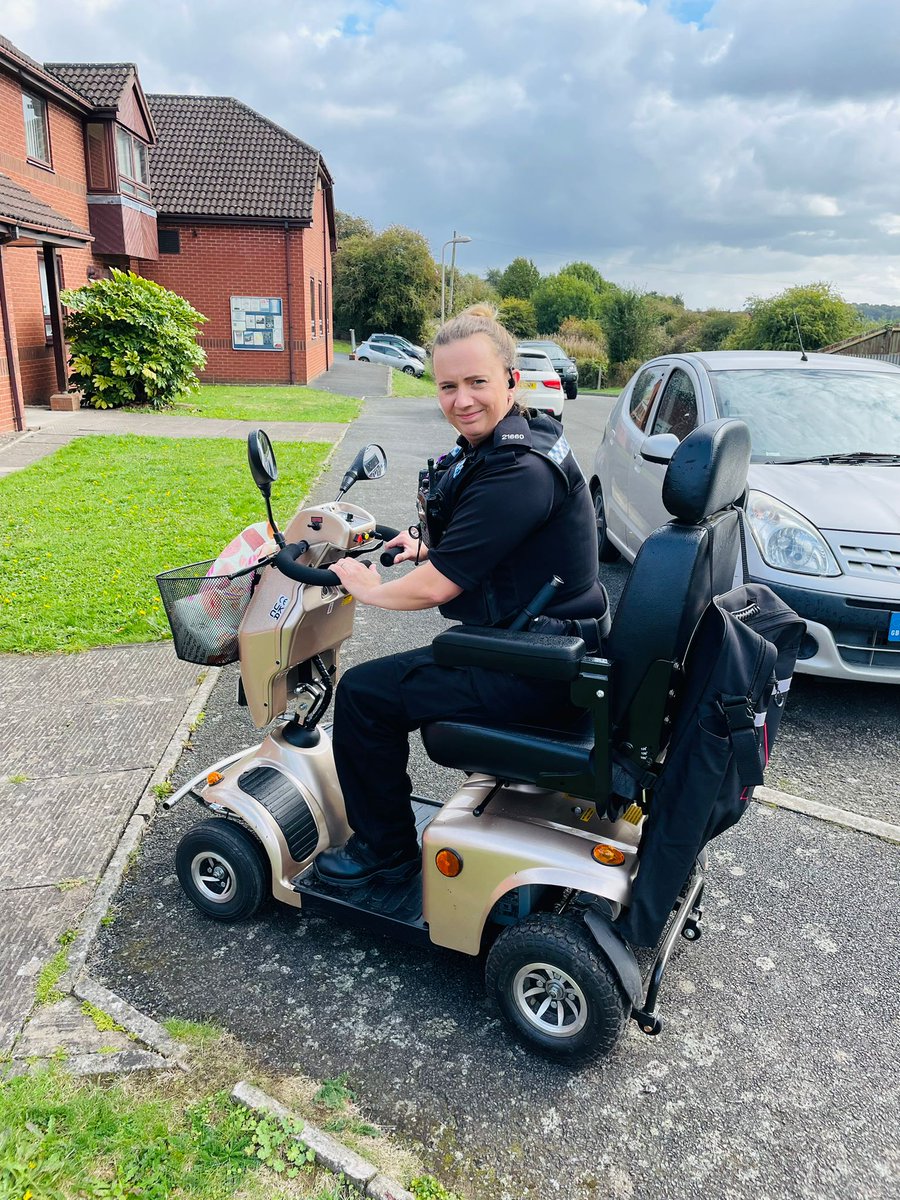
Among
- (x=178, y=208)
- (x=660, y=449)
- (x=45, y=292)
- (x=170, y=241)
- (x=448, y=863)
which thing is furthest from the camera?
(x=170, y=241)

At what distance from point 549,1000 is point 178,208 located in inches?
1032

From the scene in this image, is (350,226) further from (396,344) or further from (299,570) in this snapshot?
(299,570)

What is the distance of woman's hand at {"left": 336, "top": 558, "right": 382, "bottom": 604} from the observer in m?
2.50

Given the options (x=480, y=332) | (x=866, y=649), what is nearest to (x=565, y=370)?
(x=866, y=649)

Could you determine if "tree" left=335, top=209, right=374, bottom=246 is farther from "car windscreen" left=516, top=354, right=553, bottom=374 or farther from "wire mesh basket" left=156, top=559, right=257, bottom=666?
"wire mesh basket" left=156, top=559, right=257, bottom=666

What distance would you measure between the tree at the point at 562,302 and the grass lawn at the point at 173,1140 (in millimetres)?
90306

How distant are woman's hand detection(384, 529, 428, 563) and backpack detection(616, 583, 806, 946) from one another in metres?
1.00

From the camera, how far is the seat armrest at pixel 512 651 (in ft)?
7.25

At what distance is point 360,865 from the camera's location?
111 inches

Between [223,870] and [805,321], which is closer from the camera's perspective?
[223,870]

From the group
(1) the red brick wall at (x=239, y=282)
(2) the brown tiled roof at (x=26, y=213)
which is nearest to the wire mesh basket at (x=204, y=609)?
(2) the brown tiled roof at (x=26, y=213)

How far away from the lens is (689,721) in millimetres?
2174

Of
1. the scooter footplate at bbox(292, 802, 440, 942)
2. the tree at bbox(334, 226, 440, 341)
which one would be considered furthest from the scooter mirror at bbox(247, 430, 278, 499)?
the tree at bbox(334, 226, 440, 341)

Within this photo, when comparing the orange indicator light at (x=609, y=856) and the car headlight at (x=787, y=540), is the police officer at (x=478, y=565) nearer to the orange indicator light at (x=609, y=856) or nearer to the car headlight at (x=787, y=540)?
the orange indicator light at (x=609, y=856)
